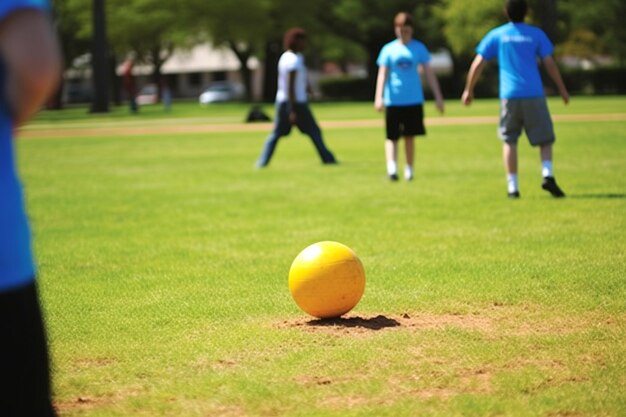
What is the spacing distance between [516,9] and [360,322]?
23.4ft

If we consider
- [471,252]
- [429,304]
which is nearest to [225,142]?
[471,252]

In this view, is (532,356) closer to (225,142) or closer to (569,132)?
(569,132)

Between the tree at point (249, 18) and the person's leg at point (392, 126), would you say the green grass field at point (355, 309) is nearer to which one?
the person's leg at point (392, 126)

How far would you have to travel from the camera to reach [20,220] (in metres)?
3.08

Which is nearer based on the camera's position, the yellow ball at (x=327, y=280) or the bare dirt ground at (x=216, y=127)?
the yellow ball at (x=327, y=280)

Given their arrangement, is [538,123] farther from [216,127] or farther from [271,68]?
[271,68]

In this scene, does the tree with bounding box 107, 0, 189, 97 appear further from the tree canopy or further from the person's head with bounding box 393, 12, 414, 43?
the person's head with bounding box 393, 12, 414, 43

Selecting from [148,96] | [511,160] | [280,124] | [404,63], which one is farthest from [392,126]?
[148,96]

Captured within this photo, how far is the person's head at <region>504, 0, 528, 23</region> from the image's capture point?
12945 millimetres

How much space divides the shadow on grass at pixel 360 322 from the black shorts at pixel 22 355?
146 inches

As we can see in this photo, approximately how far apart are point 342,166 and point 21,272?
16.7m

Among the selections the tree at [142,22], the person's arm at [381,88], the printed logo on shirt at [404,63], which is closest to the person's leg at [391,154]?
the person's arm at [381,88]

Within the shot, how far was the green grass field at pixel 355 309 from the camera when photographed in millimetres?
5242

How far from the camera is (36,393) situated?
316cm
